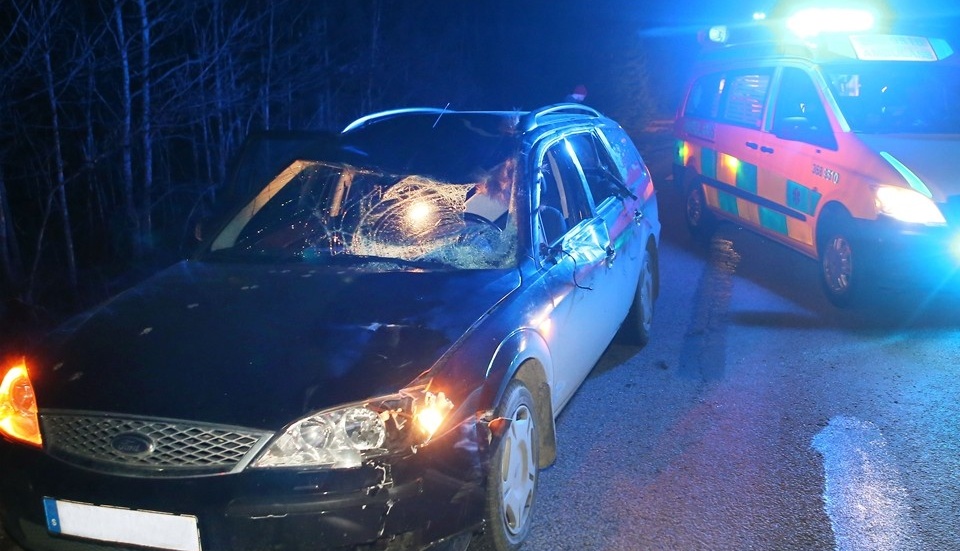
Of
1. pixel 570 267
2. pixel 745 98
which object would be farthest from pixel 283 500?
Answer: pixel 745 98

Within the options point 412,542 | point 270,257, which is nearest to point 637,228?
point 270,257

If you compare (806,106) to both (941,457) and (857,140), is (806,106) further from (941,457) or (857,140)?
(941,457)

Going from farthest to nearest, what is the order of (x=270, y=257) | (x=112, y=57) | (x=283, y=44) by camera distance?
1. (x=283, y=44)
2. (x=112, y=57)
3. (x=270, y=257)

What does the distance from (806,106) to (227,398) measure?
5.62 m

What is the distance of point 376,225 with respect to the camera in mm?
3795

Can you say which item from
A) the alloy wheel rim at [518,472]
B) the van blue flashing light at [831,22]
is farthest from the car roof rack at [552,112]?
the van blue flashing light at [831,22]

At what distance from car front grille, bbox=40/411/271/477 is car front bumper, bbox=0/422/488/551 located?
1.3 inches

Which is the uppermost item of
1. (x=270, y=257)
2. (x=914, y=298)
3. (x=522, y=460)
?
(x=270, y=257)

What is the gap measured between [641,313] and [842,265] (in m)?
1.82

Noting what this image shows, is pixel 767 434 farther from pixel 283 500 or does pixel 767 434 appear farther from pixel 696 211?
pixel 696 211

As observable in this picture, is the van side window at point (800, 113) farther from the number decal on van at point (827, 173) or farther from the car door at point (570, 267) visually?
the car door at point (570, 267)

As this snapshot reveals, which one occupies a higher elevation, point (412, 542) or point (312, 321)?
point (312, 321)

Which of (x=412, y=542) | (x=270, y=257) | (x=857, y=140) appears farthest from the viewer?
(x=857, y=140)

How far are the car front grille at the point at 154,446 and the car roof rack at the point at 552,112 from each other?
7.39 feet
